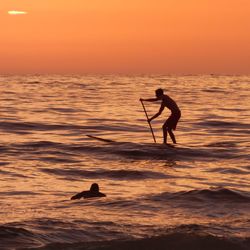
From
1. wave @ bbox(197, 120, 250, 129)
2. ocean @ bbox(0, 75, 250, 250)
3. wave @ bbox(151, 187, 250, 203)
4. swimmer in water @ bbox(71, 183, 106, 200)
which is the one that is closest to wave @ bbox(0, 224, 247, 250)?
ocean @ bbox(0, 75, 250, 250)

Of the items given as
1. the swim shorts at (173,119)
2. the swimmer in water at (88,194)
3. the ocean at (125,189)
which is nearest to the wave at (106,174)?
the ocean at (125,189)

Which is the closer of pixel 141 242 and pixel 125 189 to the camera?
pixel 141 242

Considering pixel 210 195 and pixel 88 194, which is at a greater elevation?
pixel 88 194

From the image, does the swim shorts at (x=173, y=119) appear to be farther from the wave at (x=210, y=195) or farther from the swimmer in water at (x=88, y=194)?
the swimmer in water at (x=88, y=194)

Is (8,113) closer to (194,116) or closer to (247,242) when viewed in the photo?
(194,116)

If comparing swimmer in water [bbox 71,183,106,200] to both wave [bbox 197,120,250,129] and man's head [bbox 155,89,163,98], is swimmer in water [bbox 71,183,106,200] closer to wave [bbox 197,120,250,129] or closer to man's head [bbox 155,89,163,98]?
man's head [bbox 155,89,163,98]

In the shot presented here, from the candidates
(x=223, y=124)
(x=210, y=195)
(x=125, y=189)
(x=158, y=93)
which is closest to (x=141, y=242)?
(x=210, y=195)

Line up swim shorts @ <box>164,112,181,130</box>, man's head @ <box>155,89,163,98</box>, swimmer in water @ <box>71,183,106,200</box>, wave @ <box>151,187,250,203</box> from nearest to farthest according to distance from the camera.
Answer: swimmer in water @ <box>71,183,106,200</box> → wave @ <box>151,187,250,203</box> → man's head @ <box>155,89,163,98</box> → swim shorts @ <box>164,112,181,130</box>

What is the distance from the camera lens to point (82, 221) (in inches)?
520

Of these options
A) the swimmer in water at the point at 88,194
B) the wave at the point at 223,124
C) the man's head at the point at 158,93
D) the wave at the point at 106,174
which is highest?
the man's head at the point at 158,93

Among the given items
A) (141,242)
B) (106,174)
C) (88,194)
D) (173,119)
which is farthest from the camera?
(173,119)

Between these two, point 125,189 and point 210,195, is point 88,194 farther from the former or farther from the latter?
point 210,195

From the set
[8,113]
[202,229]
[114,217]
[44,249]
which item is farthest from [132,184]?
[8,113]

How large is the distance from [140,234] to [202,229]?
1.15m
